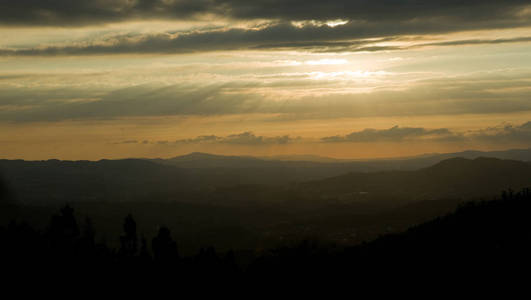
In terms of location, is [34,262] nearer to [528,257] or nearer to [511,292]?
[511,292]

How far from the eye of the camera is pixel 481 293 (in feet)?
571

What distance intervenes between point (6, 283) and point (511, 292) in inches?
6075

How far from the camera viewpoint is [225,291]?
198875 millimetres

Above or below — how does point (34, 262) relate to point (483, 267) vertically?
above

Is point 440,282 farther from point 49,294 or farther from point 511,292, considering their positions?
point 49,294

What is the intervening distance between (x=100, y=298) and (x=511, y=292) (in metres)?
127

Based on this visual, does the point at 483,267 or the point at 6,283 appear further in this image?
the point at 483,267

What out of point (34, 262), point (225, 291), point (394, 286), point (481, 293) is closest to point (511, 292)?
point (481, 293)

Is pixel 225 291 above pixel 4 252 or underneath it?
underneath

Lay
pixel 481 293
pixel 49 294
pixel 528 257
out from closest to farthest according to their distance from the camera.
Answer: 1. pixel 49 294
2. pixel 481 293
3. pixel 528 257

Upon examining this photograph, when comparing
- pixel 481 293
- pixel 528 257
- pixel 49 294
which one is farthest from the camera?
pixel 528 257

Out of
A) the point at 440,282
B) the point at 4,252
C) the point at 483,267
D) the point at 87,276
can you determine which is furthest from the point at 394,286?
the point at 4,252

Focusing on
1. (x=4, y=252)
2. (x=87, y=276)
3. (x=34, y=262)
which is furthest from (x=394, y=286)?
(x=4, y=252)

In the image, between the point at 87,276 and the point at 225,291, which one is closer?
the point at 87,276
